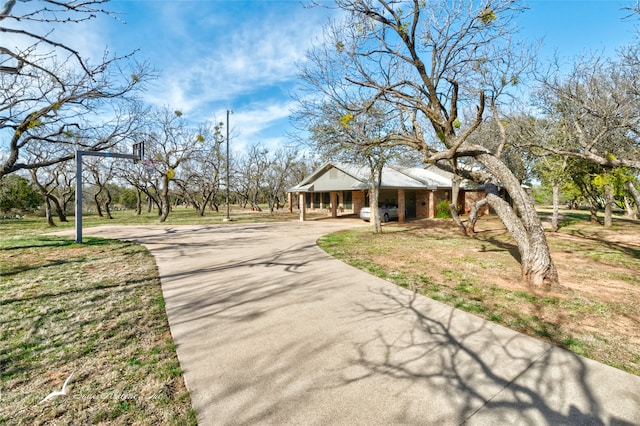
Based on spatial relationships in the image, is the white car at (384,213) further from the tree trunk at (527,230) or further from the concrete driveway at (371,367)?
the concrete driveway at (371,367)

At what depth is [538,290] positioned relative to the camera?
214 inches

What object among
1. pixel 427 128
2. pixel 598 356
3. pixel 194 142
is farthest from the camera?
pixel 194 142

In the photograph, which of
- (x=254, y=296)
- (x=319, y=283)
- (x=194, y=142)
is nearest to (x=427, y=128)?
(x=319, y=283)

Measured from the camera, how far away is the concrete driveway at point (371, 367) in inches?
90.4

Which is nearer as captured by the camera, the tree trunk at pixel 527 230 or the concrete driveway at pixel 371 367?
the concrete driveway at pixel 371 367

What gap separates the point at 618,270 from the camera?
6965mm

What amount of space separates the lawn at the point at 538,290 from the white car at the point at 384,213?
27.3 ft

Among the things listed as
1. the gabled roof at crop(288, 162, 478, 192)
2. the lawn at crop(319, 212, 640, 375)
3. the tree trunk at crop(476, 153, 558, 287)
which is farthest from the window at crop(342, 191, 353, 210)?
the tree trunk at crop(476, 153, 558, 287)

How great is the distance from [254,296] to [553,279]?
5.86 meters

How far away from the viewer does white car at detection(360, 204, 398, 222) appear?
1964 cm

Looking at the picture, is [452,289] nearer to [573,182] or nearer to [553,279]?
[553,279]

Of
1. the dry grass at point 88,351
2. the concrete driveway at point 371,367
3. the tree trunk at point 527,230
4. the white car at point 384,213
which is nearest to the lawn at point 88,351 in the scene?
the dry grass at point 88,351

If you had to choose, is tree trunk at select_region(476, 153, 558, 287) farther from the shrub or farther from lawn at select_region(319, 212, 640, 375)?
the shrub

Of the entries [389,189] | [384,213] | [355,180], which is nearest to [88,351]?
[355,180]
